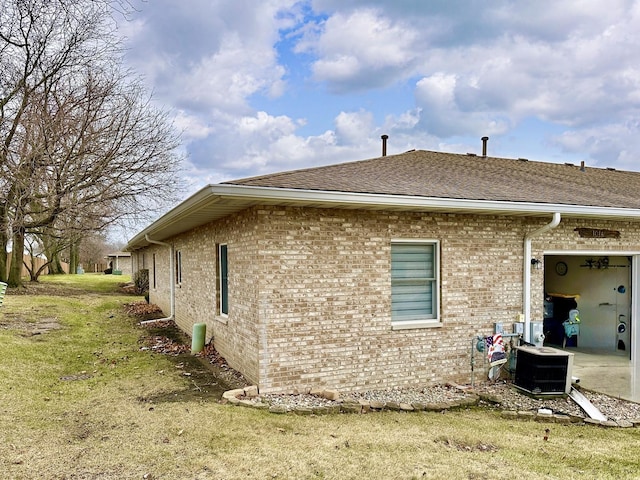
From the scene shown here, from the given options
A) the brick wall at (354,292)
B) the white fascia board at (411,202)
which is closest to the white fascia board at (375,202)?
the white fascia board at (411,202)

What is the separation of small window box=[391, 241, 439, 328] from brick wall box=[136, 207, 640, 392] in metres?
0.16

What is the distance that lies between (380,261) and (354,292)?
2.03 feet

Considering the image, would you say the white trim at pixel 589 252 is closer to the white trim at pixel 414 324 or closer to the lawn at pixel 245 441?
the white trim at pixel 414 324

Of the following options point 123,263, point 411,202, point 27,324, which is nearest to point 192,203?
point 411,202

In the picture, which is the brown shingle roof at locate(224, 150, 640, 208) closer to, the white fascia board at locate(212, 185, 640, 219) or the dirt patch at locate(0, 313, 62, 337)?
the white fascia board at locate(212, 185, 640, 219)

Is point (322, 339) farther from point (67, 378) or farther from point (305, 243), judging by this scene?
point (67, 378)

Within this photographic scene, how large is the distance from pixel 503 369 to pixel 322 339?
330 centimetres

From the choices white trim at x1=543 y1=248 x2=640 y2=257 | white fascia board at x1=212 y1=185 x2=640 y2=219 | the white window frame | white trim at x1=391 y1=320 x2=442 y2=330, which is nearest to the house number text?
white trim at x1=543 y1=248 x2=640 y2=257

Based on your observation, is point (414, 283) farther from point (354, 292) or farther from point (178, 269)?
point (178, 269)

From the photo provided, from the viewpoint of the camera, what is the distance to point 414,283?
7.11 m

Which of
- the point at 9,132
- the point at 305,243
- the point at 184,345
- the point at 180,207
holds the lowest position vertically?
the point at 184,345

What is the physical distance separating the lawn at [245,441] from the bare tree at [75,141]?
7.72 metres

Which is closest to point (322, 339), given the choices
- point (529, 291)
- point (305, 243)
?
point (305, 243)

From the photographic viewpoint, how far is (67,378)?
7238 millimetres
